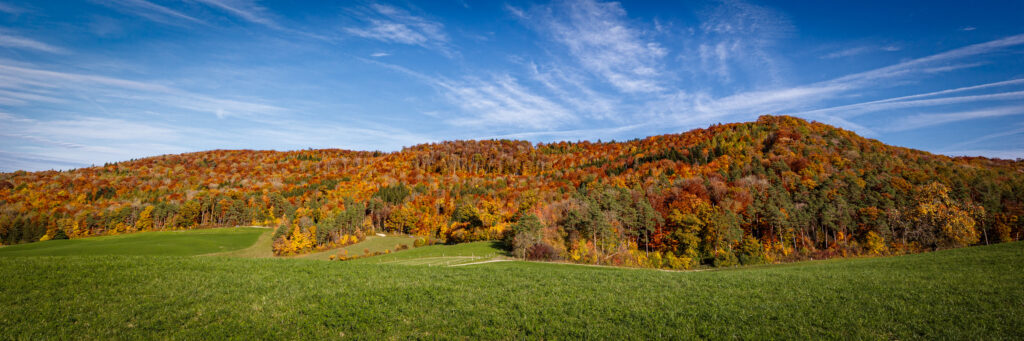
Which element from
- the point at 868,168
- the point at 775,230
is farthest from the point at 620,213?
the point at 868,168

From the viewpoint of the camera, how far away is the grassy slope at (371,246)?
7772 cm

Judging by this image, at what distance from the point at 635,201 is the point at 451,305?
3375 inches

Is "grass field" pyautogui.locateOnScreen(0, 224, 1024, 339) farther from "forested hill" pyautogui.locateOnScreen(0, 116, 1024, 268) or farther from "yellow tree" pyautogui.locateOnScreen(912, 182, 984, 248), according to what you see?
"yellow tree" pyautogui.locateOnScreen(912, 182, 984, 248)

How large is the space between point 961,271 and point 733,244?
171 feet

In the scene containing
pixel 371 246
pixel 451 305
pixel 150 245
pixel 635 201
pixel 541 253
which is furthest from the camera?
pixel 635 201

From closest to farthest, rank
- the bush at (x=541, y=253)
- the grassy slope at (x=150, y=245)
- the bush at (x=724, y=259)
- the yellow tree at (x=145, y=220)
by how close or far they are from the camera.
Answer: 1. the bush at (x=541, y=253)
2. the grassy slope at (x=150, y=245)
3. the bush at (x=724, y=259)
4. the yellow tree at (x=145, y=220)

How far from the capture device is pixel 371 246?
86.4m

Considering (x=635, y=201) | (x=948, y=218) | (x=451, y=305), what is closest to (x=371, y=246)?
(x=635, y=201)

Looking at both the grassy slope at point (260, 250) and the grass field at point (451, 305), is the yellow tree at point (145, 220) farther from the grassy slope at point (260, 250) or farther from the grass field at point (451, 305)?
the grass field at point (451, 305)

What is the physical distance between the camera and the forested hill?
65.4 meters

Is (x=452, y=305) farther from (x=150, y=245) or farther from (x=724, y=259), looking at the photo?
(x=150, y=245)

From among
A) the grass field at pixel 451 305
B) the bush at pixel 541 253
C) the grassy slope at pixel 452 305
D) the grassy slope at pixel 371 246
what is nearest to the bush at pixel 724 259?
the bush at pixel 541 253

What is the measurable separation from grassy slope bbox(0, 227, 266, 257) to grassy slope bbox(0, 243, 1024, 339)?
53.9 meters

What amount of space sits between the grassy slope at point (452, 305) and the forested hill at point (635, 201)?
3458cm
